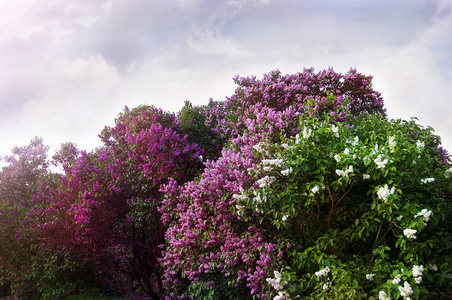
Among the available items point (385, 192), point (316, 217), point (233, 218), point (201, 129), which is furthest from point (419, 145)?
point (201, 129)

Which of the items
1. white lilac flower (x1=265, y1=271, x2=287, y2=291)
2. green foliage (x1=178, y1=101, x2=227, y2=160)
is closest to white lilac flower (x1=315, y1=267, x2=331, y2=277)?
white lilac flower (x1=265, y1=271, x2=287, y2=291)

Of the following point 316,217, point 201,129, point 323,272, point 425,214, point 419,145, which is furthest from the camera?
point 201,129

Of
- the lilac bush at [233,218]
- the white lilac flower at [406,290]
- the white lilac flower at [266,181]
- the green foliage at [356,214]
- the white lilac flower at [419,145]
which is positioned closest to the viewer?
the white lilac flower at [406,290]

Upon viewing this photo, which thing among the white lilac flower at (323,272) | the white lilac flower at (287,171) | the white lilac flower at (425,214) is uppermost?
the white lilac flower at (287,171)

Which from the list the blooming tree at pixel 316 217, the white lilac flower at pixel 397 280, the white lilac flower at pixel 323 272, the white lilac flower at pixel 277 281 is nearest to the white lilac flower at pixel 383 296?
the blooming tree at pixel 316 217

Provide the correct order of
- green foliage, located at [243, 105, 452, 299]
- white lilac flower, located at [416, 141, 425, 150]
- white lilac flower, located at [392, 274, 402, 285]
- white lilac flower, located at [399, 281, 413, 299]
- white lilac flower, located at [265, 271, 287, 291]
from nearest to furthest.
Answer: white lilac flower, located at [399, 281, 413, 299], white lilac flower, located at [392, 274, 402, 285], green foliage, located at [243, 105, 452, 299], white lilac flower, located at [265, 271, 287, 291], white lilac flower, located at [416, 141, 425, 150]

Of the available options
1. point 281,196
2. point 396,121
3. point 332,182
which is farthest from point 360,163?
point 396,121

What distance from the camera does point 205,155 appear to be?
43.0 ft

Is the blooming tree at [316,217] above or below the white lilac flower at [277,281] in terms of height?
above

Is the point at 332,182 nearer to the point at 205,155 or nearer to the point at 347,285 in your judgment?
the point at 347,285

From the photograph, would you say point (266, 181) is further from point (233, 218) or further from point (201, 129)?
point (201, 129)

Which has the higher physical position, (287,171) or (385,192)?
(287,171)

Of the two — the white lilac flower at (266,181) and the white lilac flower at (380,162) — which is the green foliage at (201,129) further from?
the white lilac flower at (380,162)

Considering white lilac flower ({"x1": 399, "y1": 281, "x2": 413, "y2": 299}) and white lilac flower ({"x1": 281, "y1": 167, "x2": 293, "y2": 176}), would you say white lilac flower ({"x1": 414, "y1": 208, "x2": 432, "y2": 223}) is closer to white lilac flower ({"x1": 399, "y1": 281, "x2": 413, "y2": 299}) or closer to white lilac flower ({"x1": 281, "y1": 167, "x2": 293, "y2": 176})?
white lilac flower ({"x1": 399, "y1": 281, "x2": 413, "y2": 299})
